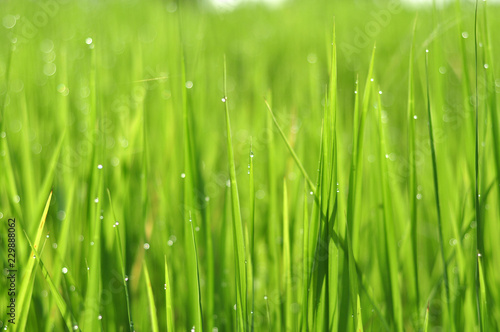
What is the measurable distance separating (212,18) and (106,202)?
6.38ft

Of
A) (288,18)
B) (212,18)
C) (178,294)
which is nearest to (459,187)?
(178,294)

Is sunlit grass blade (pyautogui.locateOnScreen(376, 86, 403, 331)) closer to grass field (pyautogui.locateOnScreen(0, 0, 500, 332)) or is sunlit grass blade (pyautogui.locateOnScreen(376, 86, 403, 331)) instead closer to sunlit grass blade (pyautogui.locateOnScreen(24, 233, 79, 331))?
grass field (pyautogui.locateOnScreen(0, 0, 500, 332))

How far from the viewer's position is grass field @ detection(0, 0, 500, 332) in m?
0.41

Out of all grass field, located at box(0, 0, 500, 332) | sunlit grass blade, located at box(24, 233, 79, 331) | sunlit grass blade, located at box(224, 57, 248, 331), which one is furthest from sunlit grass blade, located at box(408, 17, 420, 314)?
sunlit grass blade, located at box(24, 233, 79, 331)

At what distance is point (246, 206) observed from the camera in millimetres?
863

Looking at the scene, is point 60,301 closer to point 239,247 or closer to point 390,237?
point 239,247

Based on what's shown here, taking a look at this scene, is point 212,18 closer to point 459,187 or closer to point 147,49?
point 147,49

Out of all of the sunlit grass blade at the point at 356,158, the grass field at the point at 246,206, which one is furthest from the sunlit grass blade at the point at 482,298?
the sunlit grass blade at the point at 356,158

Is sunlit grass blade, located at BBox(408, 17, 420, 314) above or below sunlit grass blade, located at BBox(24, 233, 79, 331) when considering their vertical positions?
above

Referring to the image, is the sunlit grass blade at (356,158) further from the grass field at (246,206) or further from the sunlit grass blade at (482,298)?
the sunlit grass blade at (482,298)

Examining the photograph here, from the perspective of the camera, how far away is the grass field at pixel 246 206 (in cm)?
41

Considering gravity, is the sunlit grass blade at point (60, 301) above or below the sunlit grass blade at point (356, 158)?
below

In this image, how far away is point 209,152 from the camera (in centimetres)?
93

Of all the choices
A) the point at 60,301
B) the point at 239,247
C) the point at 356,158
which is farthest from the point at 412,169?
the point at 60,301
